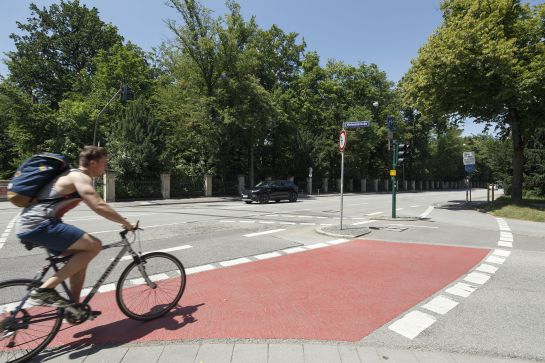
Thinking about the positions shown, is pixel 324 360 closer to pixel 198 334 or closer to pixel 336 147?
pixel 198 334

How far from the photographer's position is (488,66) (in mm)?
17688

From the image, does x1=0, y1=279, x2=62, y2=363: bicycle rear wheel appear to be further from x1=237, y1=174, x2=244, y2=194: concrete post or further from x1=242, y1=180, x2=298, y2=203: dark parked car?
x1=237, y1=174, x2=244, y2=194: concrete post

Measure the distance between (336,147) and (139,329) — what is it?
4368 centimetres

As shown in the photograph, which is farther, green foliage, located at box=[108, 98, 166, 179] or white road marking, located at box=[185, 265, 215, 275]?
green foliage, located at box=[108, 98, 166, 179]

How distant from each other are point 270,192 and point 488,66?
14.9 metres

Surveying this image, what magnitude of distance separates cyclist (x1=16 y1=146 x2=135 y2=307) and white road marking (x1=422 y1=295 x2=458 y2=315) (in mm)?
3852

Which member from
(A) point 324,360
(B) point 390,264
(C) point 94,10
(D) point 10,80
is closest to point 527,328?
(A) point 324,360

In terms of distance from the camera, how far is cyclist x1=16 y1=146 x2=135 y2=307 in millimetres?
3301

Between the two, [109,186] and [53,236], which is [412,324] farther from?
[109,186]

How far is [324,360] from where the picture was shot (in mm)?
3195

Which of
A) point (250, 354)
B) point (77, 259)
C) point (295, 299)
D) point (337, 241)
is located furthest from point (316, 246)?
point (77, 259)

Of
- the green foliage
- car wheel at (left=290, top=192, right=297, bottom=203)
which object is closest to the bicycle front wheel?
car wheel at (left=290, top=192, right=297, bottom=203)

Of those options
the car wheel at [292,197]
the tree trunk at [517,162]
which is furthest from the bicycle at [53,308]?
the car wheel at [292,197]

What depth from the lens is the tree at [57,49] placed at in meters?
42.0
